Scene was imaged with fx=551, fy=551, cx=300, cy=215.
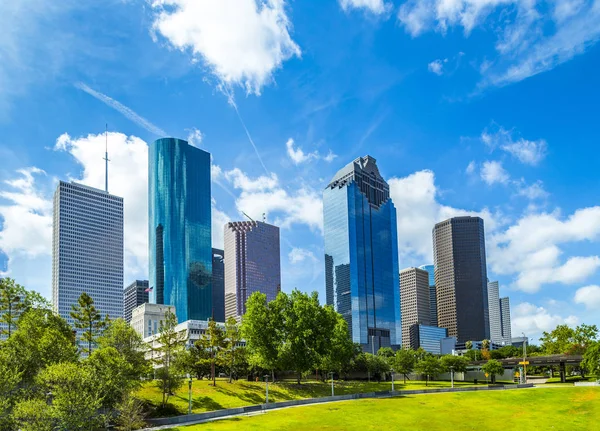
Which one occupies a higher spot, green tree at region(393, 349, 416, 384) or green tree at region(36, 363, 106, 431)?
green tree at region(36, 363, 106, 431)

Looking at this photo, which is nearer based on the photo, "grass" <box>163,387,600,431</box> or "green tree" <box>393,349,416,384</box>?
"grass" <box>163,387,600,431</box>

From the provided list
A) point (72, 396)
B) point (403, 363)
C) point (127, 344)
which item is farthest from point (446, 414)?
point (72, 396)

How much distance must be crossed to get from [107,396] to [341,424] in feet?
98.6

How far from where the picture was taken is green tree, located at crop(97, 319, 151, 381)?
77812 millimetres


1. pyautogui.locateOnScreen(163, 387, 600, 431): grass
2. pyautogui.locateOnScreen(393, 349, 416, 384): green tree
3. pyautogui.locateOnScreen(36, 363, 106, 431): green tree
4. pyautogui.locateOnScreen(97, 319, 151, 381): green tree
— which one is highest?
pyautogui.locateOnScreen(97, 319, 151, 381): green tree

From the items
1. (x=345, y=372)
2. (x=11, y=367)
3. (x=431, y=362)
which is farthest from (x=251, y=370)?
(x=11, y=367)

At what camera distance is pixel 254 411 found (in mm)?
81875

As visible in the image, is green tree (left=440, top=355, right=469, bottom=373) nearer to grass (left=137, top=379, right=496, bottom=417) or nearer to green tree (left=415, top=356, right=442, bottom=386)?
green tree (left=415, top=356, right=442, bottom=386)

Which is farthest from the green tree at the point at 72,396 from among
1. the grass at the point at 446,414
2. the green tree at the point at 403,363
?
the green tree at the point at 403,363

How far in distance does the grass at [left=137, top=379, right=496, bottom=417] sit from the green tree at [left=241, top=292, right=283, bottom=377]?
560 centimetres

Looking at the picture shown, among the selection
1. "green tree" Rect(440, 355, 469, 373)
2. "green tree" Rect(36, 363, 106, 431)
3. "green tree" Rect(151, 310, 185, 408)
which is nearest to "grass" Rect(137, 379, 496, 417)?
"green tree" Rect(151, 310, 185, 408)

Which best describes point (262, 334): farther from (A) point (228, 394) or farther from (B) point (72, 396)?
(B) point (72, 396)

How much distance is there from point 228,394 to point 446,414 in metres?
34.1

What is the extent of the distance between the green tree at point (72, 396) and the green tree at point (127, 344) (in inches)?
471
